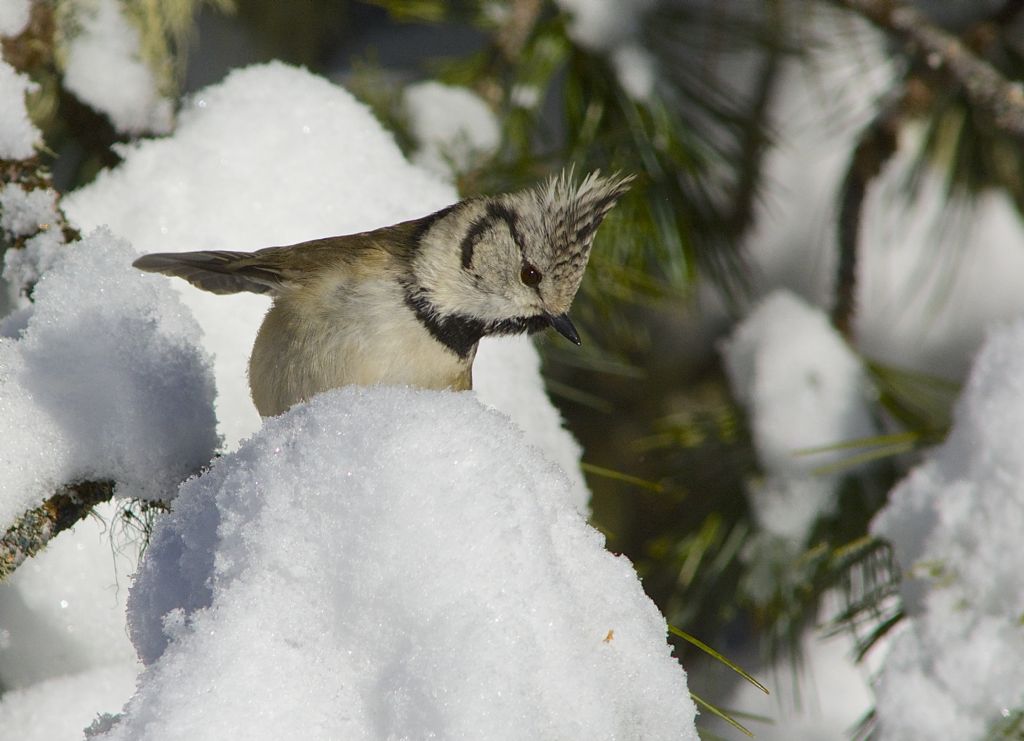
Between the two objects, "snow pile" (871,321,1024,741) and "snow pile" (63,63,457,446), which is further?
"snow pile" (63,63,457,446)

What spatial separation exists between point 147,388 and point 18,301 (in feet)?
1.68

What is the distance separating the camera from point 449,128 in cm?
192

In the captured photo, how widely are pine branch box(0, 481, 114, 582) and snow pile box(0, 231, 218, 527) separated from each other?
0.04 ft

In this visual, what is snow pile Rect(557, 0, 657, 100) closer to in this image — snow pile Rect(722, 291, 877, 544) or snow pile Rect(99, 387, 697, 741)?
snow pile Rect(722, 291, 877, 544)

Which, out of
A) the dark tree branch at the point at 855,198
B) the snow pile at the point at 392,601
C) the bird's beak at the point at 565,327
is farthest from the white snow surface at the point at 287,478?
the dark tree branch at the point at 855,198

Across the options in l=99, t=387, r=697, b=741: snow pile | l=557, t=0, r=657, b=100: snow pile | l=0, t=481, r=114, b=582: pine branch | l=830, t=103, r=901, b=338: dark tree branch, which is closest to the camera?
l=99, t=387, r=697, b=741: snow pile

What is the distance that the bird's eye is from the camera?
151 cm

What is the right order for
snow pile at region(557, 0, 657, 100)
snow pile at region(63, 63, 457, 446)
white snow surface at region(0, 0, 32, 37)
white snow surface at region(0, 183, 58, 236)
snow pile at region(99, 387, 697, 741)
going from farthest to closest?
snow pile at region(557, 0, 657, 100), snow pile at region(63, 63, 457, 446), white snow surface at region(0, 0, 32, 37), white snow surface at region(0, 183, 58, 236), snow pile at region(99, 387, 697, 741)

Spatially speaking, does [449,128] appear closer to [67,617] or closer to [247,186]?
[247,186]

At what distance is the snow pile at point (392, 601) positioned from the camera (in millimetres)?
741

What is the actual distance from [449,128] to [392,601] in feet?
4.41

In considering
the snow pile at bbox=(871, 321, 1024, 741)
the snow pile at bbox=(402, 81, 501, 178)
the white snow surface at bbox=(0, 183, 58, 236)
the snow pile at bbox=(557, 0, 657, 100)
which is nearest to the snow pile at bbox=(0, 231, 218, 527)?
the white snow surface at bbox=(0, 183, 58, 236)

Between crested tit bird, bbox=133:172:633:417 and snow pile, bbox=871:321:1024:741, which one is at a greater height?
crested tit bird, bbox=133:172:633:417

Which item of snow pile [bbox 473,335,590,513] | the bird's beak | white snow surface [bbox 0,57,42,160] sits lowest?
snow pile [bbox 473,335,590,513]
